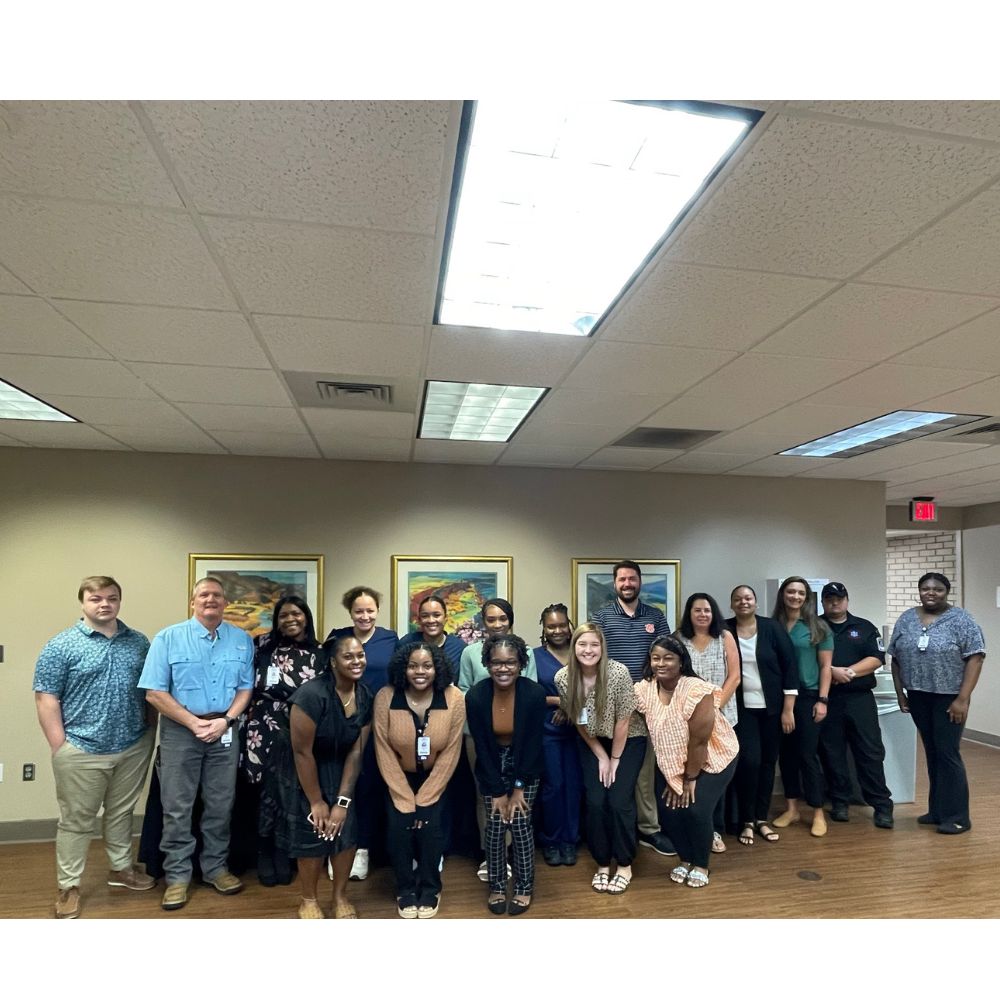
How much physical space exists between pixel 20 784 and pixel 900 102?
569cm

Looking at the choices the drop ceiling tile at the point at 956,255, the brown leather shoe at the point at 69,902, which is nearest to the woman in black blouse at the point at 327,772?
the brown leather shoe at the point at 69,902

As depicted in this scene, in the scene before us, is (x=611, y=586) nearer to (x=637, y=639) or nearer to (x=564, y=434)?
(x=637, y=639)

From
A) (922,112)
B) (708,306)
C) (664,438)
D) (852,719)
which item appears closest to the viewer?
(922,112)

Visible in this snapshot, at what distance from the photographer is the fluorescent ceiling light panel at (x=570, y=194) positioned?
52.2 inches

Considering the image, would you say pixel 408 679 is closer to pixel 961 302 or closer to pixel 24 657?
pixel 961 302

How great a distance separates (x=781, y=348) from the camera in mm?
2562

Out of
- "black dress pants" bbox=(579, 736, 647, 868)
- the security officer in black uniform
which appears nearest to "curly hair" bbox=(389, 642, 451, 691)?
"black dress pants" bbox=(579, 736, 647, 868)

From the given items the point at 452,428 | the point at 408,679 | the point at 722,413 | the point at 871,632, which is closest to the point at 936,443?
the point at 871,632

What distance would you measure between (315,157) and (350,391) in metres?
1.87

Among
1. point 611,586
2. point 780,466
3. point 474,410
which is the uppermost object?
point 474,410

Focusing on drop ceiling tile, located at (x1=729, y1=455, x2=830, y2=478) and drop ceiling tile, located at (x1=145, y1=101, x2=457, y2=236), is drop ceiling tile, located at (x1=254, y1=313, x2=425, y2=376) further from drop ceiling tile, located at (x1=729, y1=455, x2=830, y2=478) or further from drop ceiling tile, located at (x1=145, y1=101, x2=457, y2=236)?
drop ceiling tile, located at (x1=729, y1=455, x2=830, y2=478)

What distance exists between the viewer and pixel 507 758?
3258mm

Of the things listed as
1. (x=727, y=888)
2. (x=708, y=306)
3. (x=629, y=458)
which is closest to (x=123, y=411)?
(x=708, y=306)

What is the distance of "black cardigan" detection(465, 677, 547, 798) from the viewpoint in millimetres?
3215
